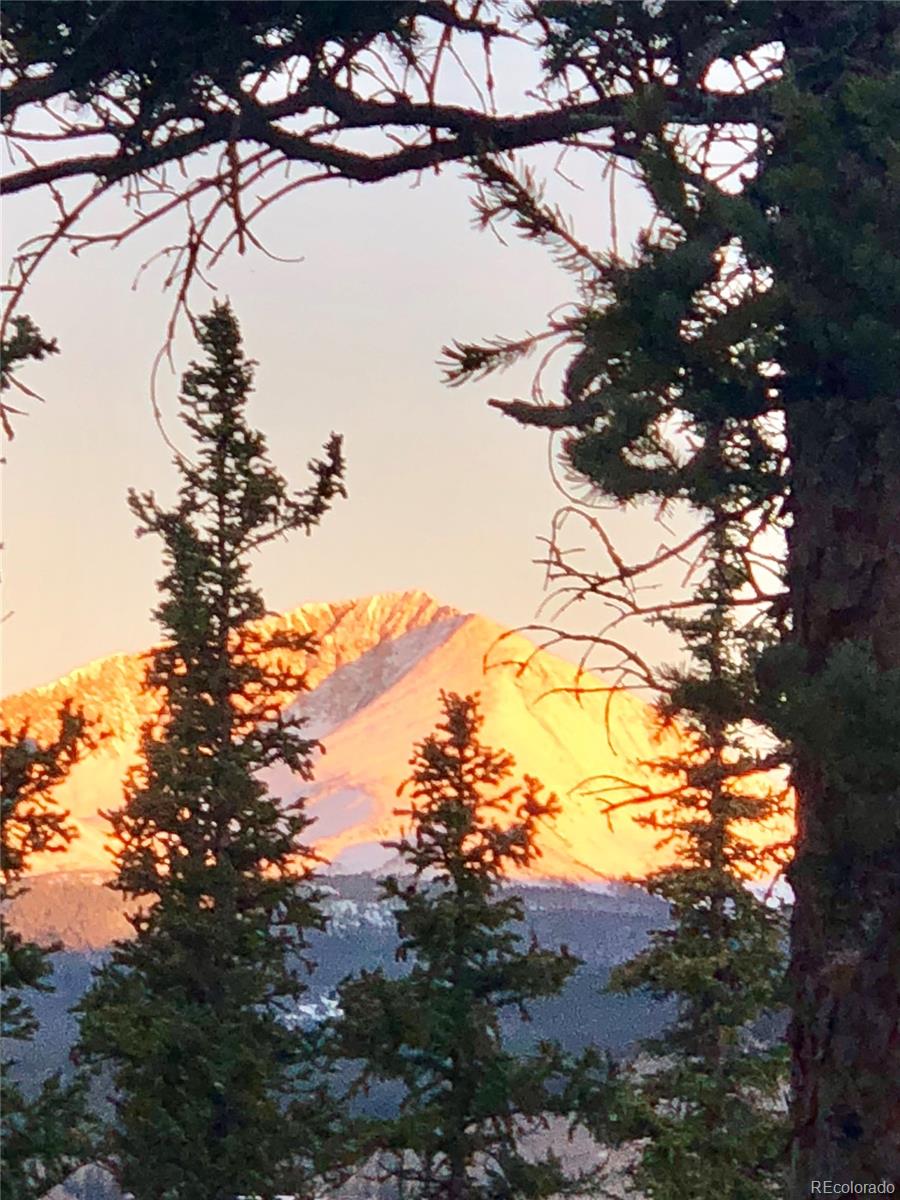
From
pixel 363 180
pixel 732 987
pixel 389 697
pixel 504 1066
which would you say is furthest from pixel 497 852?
pixel 363 180

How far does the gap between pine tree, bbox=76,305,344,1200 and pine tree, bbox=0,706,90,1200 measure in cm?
60

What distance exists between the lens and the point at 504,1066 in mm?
8695

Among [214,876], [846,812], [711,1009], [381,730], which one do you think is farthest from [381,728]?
[846,812]

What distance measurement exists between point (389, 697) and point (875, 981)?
332 inches

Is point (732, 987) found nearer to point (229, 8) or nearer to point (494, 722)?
point (494, 722)

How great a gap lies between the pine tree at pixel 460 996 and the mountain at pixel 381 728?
0.48 metres

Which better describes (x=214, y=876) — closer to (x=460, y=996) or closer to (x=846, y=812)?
(x=460, y=996)

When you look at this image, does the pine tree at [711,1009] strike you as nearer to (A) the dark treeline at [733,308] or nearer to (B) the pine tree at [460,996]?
(B) the pine tree at [460,996]

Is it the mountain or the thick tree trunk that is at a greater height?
the mountain

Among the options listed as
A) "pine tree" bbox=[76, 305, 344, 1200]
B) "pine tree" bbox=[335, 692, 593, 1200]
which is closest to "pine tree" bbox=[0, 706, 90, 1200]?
"pine tree" bbox=[76, 305, 344, 1200]

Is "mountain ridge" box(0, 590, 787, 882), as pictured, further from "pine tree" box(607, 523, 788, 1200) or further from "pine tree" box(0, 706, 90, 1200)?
"pine tree" box(0, 706, 90, 1200)

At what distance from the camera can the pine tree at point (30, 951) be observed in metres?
7.29

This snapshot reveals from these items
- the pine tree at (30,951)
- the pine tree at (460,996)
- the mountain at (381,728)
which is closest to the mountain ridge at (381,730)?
the mountain at (381,728)

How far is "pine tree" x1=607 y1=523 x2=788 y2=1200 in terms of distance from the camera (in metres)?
8.38
